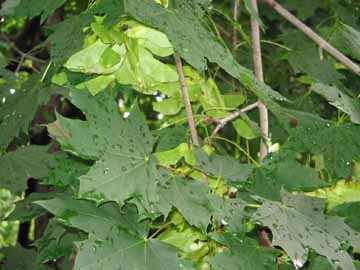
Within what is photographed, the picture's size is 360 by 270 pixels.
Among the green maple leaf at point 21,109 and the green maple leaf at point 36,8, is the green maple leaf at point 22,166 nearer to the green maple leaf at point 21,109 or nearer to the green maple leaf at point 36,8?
the green maple leaf at point 21,109

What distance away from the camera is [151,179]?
1081 millimetres

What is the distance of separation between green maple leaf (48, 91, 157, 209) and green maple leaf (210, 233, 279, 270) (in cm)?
16

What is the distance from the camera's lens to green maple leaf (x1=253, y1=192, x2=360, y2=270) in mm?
1114

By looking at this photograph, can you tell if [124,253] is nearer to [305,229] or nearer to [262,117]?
[305,229]

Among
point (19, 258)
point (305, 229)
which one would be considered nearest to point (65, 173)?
point (305, 229)

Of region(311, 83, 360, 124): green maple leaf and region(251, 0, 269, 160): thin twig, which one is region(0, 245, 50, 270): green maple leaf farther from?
region(311, 83, 360, 124): green maple leaf

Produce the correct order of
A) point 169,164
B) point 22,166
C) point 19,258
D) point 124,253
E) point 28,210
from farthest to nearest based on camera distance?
point 19,258 → point 22,166 → point 28,210 → point 169,164 → point 124,253

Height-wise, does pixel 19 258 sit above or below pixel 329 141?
below

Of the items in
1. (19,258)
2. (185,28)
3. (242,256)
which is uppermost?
(185,28)

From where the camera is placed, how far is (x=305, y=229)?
3.79ft

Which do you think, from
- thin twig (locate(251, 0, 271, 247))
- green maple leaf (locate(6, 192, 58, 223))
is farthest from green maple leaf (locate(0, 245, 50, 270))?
thin twig (locate(251, 0, 271, 247))

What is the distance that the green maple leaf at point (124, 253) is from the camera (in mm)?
1042

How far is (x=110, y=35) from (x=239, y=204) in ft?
1.34

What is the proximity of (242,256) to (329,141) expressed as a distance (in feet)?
1.38
